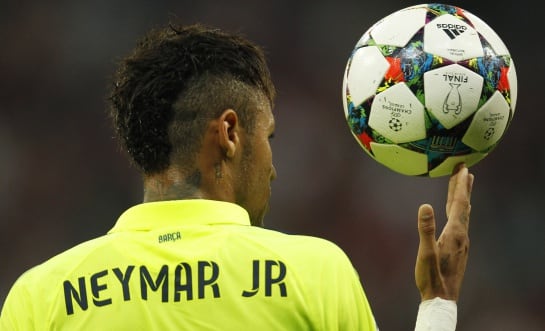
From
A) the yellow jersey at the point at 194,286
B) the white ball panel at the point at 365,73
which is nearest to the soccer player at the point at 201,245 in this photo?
the yellow jersey at the point at 194,286

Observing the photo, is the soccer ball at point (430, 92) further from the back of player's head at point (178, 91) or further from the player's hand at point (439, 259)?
the back of player's head at point (178, 91)

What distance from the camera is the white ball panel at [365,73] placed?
11.1ft

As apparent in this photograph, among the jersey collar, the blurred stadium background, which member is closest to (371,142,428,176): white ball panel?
the jersey collar

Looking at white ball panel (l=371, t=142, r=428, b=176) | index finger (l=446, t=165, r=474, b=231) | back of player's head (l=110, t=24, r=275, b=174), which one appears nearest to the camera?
back of player's head (l=110, t=24, r=275, b=174)

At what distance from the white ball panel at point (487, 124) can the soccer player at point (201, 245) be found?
570mm

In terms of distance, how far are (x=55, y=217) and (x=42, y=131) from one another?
885 mm

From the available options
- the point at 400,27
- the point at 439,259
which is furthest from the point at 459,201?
the point at 400,27

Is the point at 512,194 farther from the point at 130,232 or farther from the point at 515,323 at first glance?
the point at 130,232

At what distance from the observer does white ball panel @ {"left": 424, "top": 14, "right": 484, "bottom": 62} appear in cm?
334

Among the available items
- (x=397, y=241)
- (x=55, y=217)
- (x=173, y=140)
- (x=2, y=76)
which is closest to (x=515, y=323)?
(x=397, y=241)

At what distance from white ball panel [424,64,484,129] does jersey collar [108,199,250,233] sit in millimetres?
1091

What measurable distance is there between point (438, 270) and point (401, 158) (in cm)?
71

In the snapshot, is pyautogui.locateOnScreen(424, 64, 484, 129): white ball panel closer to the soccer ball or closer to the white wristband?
the soccer ball

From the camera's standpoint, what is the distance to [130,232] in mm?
2387
